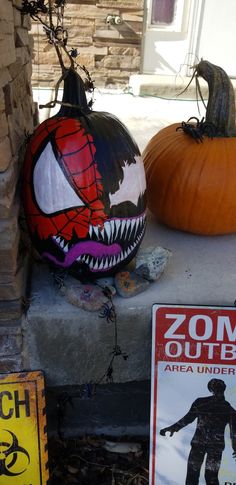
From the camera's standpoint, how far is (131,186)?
1.53 m

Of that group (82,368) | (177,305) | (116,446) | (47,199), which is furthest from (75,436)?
(47,199)

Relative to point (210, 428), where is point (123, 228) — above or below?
above

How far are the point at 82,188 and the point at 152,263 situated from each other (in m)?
0.38

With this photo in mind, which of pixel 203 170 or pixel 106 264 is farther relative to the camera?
pixel 203 170

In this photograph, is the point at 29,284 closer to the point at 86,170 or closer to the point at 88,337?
the point at 88,337

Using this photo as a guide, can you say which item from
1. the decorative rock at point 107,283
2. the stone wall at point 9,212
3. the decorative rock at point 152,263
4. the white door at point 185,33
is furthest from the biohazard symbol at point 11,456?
the white door at point 185,33

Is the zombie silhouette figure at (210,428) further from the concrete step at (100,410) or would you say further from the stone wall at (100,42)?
the stone wall at (100,42)

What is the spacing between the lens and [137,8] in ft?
17.1

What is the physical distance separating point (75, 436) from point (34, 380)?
1.71 feet

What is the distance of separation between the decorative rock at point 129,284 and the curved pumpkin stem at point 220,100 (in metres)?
0.73

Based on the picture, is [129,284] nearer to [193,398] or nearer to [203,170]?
[193,398]

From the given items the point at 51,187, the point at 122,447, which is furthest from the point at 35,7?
the point at 122,447

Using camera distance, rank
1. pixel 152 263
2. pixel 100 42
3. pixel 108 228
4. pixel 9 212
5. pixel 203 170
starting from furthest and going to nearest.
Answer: pixel 100 42 → pixel 203 170 → pixel 152 263 → pixel 108 228 → pixel 9 212

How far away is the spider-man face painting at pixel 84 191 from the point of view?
1447mm
